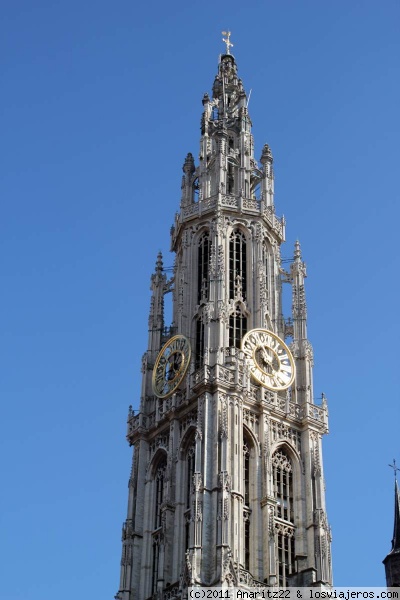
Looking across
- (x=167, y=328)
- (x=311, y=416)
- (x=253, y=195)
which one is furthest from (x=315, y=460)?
(x=253, y=195)

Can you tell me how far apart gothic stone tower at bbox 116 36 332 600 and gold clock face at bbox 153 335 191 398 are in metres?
0.14

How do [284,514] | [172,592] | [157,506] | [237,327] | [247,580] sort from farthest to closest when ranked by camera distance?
[237,327] → [157,506] → [284,514] → [172,592] → [247,580]

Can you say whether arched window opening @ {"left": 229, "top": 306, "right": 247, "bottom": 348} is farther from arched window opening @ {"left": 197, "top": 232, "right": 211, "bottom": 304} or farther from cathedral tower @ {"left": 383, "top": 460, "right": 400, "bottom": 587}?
cathedral tower @ {"left": 383, "top": 460, "right": 400, "bottom": 587}

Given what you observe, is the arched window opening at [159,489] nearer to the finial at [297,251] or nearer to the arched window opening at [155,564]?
the arched window opening at [155,564]

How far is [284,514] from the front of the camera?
8256cm

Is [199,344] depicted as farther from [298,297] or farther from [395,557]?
[395,557]

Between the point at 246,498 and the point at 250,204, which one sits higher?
the point at 250,204

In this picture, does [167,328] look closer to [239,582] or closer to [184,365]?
[184,365]

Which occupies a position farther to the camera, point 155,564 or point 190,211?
point 190,211

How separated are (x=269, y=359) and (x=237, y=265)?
29.0ft

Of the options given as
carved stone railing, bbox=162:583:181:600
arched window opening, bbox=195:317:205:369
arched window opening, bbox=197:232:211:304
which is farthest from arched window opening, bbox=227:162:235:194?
carved stone railing, bbox=162:583:181:600

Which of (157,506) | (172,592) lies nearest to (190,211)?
(157,506)

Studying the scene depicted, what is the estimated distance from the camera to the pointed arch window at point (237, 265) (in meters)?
90.6

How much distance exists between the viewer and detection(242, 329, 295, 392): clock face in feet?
283
